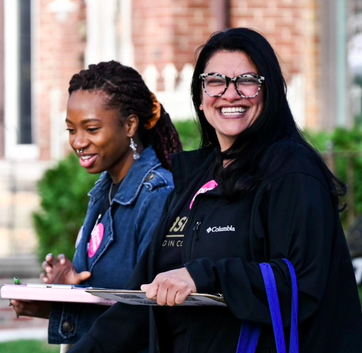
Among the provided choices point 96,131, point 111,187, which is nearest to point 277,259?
point 96,131

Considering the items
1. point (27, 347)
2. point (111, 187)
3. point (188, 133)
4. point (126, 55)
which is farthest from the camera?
point (126, 55)

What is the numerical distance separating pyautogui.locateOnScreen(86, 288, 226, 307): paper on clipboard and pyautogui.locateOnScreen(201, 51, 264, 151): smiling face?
55cm

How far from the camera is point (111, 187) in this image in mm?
4102

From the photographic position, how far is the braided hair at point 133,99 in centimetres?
396

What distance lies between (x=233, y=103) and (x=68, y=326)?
121 cm

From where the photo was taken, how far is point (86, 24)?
558 inches

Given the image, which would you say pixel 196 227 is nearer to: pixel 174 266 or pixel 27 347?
pixel 174 266

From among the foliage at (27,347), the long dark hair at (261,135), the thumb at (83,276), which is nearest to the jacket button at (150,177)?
the thumb at (83,276)

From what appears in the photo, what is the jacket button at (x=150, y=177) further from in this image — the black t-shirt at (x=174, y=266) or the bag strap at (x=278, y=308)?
the bag strap at (x=278, y=308)

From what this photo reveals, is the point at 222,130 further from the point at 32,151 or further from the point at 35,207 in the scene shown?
the point at 32,151

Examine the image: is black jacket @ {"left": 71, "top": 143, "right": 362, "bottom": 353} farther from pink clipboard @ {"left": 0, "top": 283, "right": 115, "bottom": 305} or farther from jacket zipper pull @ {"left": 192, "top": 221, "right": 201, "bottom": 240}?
pink clipboard @ {"left": 0, "top": 283, "right": 115, "bottom": 305}

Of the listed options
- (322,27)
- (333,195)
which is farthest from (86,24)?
(333,195)

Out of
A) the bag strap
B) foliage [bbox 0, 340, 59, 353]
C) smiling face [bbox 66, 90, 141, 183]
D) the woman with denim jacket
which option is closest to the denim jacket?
the woman with denim jacket

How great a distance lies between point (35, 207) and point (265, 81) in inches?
427
